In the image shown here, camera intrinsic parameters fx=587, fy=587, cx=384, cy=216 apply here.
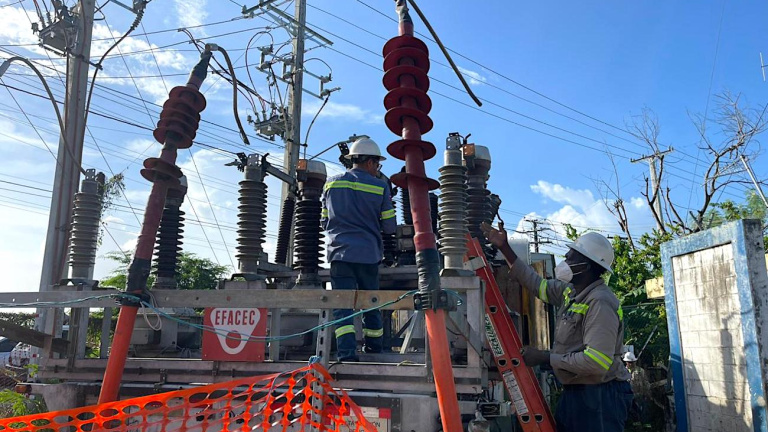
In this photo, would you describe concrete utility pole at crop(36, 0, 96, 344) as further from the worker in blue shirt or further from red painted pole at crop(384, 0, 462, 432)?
red painted pole at crop(384, 0, 462, 432)

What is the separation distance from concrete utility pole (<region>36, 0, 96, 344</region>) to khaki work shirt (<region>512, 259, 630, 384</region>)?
5.98 meters

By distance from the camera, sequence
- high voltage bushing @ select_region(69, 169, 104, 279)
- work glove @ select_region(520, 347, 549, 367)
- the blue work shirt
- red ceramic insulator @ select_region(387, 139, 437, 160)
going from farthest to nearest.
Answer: the blue work shirt
high voltage bushing @ select_region(69, 169, 104, 279)
work glove @ select_region(520, 347, 549, 367)
red ceramic insulator @ select_region(387, 139, 437, 160)

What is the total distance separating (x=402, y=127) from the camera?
133 inches

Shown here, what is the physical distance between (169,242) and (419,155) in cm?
325


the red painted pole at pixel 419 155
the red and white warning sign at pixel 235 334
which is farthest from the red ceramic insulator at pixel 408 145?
the red and white warning sign at pixel 235 334

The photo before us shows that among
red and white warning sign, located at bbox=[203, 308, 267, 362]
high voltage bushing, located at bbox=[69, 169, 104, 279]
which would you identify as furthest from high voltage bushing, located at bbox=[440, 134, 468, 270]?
high voltage bushing, located at bbox=[69, 169, 104, 279]

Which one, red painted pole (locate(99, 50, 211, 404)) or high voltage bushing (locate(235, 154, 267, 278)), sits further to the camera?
high voltage bushing (locate(235, 154, 267, 278))

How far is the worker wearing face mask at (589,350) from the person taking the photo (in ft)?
14.0

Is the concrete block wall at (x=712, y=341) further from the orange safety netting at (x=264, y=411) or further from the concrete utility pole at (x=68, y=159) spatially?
the concrete utility pole at (x=68, y=159)

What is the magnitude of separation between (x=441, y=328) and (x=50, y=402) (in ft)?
10.2

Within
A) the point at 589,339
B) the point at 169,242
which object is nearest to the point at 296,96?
the point at 169,242

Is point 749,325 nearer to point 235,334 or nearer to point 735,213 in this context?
point 235,334

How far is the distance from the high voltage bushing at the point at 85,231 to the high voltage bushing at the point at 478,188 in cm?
318

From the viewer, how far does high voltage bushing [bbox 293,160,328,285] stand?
17.7 ft
